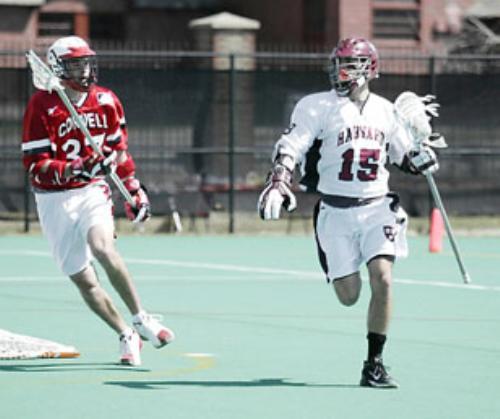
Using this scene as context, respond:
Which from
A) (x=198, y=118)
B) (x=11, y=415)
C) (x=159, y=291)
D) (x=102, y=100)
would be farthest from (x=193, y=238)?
(x=11, y=415)

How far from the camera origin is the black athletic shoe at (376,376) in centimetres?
1005

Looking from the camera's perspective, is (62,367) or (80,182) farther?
(80,182)

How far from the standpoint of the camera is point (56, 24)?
36594 millimetres

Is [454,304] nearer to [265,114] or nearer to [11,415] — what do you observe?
[11,415]

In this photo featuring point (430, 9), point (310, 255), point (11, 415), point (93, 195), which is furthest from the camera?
point (430, 9)

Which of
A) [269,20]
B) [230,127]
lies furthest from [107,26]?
[230,127]

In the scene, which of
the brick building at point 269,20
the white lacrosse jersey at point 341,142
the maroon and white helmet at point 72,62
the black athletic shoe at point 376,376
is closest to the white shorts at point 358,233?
the white lacrosse jersey at point 341,142

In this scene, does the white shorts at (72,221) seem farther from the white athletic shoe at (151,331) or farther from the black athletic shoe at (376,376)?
the black athletic shoe at (376,376)

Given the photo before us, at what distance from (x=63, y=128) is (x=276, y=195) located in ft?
5.23

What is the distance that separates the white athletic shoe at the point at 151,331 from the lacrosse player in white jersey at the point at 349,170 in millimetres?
1119

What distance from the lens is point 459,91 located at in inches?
957

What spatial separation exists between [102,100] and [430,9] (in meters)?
25.1

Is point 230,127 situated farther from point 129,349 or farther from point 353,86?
point 353,86

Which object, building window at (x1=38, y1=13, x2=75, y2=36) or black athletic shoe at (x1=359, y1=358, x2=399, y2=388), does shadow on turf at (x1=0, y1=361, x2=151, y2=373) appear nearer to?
black athletic shoe at (x1=359, y1=358, x2=399, y2=388)
